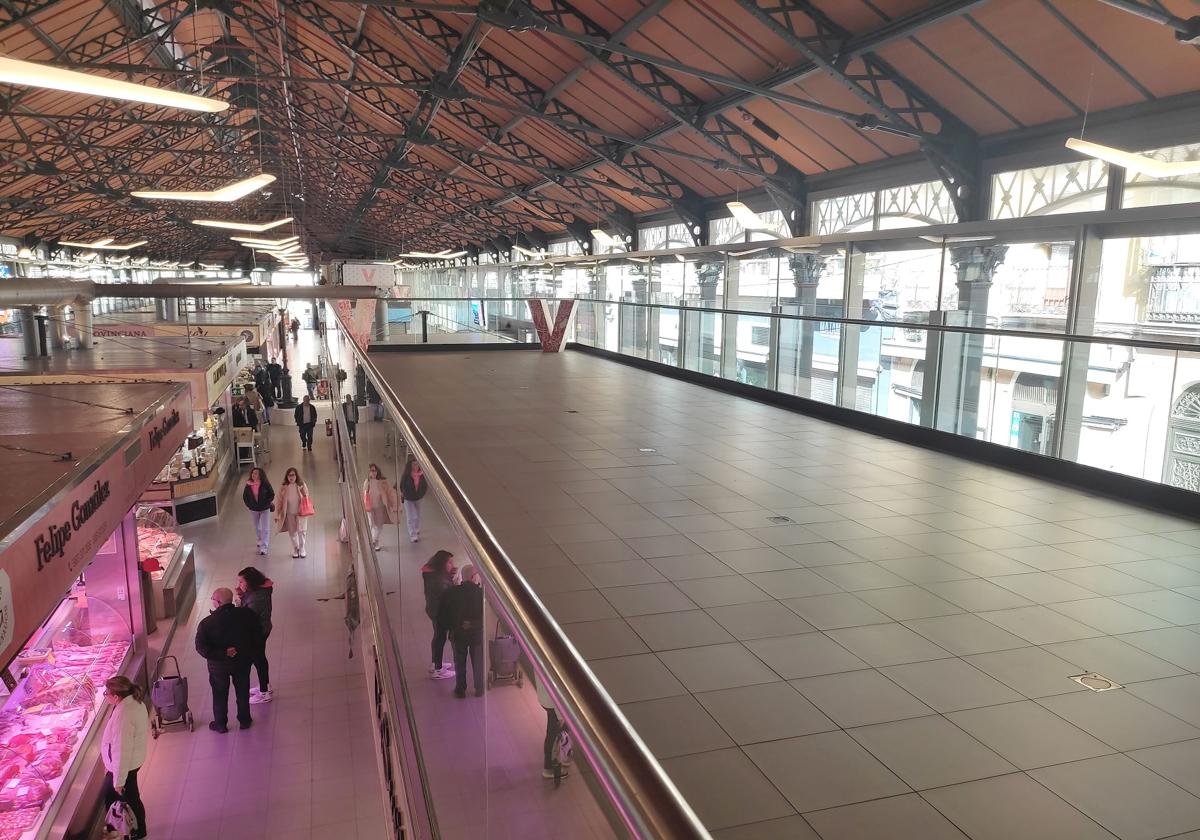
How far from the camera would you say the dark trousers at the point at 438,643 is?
2354mm

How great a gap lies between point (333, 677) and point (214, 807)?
7.49 ft

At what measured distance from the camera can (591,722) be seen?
988mm

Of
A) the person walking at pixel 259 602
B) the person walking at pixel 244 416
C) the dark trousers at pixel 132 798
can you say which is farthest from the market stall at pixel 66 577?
the person walking at pixel 244 416

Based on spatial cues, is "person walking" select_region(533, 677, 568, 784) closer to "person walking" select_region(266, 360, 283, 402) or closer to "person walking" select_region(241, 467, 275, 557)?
"person walking" select_region(241, 467, 275, 557)

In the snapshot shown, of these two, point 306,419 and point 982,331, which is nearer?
point 982,331

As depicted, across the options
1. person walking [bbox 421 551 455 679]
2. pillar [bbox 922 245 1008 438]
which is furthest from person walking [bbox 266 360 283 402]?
person walking [bbox 421 551 455 679]

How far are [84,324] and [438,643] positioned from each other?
13279 millimetres

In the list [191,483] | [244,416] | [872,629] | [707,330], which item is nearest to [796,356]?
[707,330]

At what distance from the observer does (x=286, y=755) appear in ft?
24.8

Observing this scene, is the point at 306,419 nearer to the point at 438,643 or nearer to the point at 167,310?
the point at 167,310

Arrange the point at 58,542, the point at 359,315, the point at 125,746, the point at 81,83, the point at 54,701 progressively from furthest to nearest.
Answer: the point at 359,315 < the point at 54,701 < the point at 125,746 < the point at 81,83 < the point at 58,542

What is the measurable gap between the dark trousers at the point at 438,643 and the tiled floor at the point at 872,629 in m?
0.90

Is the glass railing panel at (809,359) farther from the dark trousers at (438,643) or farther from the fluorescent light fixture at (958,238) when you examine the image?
the dark trousers at (438,643)

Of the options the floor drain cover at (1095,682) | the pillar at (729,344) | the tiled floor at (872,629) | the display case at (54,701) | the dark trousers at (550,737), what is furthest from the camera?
the pillar at (729,344)
